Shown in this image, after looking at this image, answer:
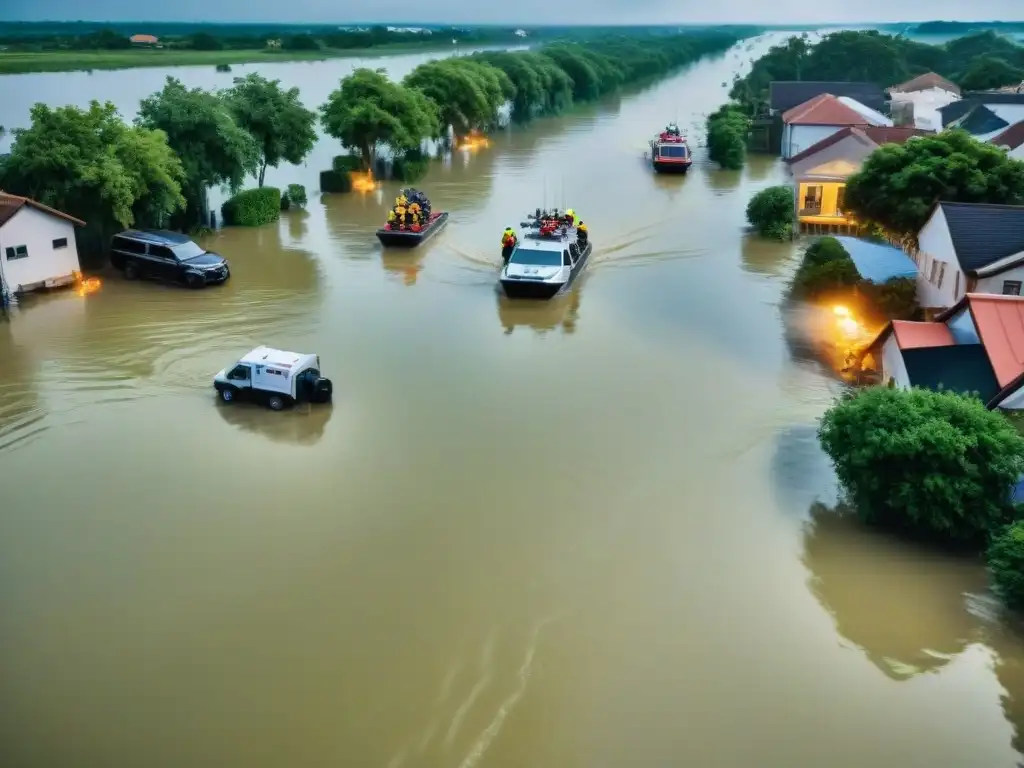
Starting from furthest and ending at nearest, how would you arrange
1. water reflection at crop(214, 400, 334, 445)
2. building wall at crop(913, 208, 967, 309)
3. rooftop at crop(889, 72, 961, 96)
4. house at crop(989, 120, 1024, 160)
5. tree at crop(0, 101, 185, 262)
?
rooftop at crop(889, 72, 961, 96) → house at crop(989, 120, 1024, 160) → tree at crop(0, 101, 185, 262) → building wall at crop(913, 208, 967, 309) → water reflection at crop(214, 400, 334, 445)

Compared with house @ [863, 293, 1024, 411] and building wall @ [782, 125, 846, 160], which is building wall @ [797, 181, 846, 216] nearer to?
building wall @ [782, 125, 846, 160]

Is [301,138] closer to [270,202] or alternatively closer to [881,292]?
[270,202]

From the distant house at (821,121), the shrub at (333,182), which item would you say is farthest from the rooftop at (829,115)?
the shrub at (333,182)

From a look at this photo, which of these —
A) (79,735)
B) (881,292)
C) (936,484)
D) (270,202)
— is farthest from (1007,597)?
(270,202)

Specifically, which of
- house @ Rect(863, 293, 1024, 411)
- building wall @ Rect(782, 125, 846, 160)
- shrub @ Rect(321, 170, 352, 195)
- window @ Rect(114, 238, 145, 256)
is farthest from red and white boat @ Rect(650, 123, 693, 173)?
house @ Rect(863, 293, 1024, 411)

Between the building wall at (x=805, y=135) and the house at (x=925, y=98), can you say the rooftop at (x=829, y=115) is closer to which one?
the building wall at (x=805, y=135)

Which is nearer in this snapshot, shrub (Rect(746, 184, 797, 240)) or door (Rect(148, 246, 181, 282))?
door (Rect(148, 246, 181, 282))
